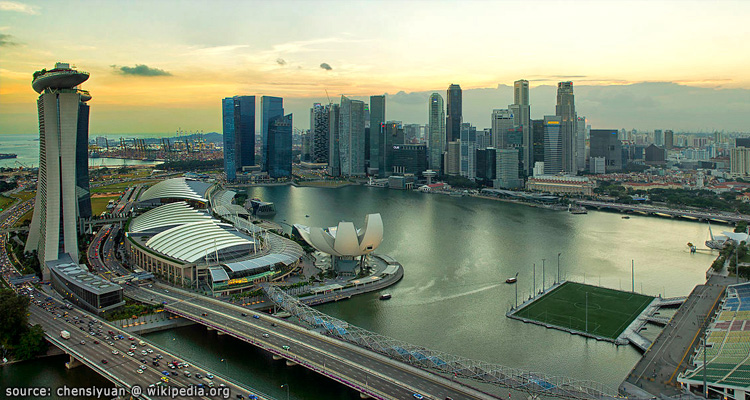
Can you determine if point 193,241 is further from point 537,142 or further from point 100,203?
point 537,142

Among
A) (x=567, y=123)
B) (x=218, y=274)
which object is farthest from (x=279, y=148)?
(x=218, y=274)

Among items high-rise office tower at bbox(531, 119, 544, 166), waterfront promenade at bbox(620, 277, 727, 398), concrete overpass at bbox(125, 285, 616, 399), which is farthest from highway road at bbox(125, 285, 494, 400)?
high-rise office tower at bbox(531, 119, 544, 166)

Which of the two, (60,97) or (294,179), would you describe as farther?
(294,179)

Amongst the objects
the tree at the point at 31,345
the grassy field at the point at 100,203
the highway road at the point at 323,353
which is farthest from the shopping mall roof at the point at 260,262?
the grassy field at the point at 100,203

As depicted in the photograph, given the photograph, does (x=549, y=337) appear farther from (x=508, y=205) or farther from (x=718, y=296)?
(x=508, y=205)

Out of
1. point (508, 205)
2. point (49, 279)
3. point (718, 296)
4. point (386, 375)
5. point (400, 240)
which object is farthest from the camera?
point (508, 205)

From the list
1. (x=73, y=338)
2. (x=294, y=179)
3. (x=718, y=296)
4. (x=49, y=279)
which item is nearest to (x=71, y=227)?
(x=49, y=279)
